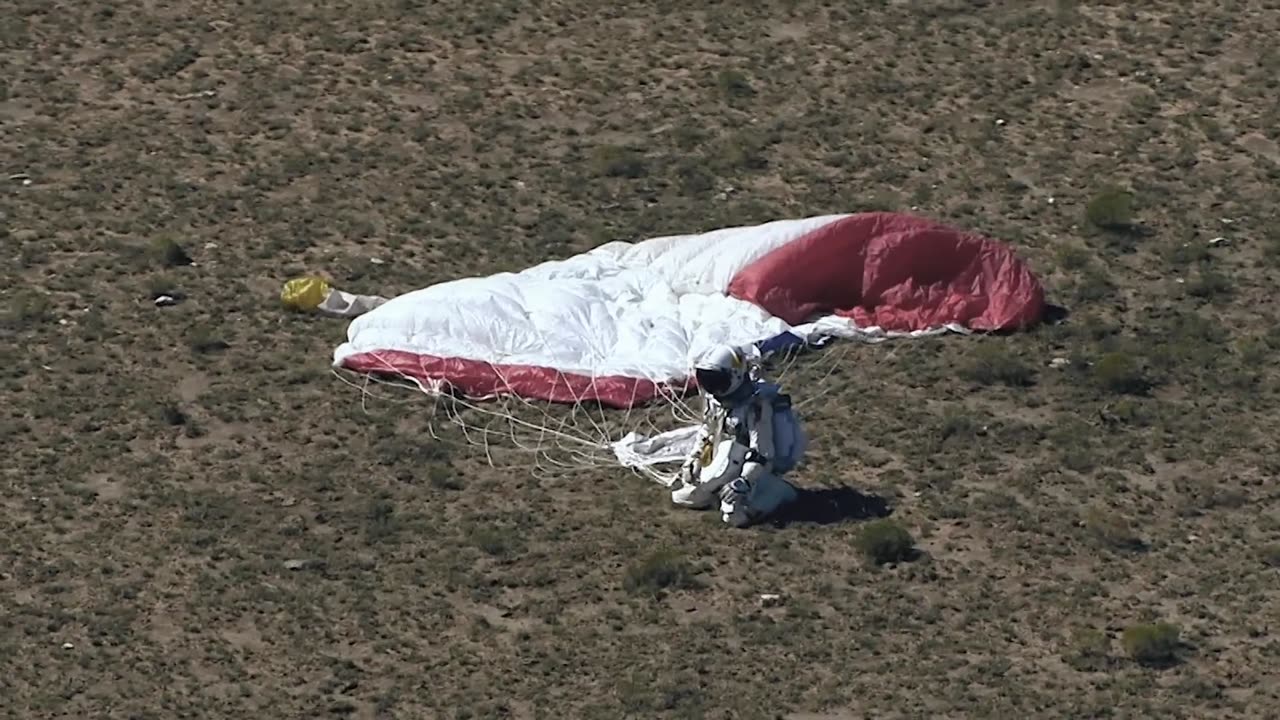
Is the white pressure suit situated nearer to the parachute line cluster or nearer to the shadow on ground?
the shadow on ground

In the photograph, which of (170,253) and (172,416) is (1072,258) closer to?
(170,253)

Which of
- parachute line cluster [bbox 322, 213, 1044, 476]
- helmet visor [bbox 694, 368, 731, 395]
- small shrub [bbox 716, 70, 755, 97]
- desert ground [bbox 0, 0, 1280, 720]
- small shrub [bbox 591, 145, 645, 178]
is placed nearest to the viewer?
desert ground [bbox 0, 0, 1280, 720]

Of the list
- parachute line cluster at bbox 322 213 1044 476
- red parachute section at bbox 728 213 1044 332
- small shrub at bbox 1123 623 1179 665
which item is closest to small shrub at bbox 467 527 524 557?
parachute line cluster at bbox 322 213 1044 476

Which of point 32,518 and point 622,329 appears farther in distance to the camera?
point 622,329

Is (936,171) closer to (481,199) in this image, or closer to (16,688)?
(481,199)

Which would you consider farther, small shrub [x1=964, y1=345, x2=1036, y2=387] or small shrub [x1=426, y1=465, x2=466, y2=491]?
small shrub [x1=964, y1=345, x2=1036, y2=387]

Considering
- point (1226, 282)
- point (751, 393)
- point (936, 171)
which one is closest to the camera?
point (751, 393)

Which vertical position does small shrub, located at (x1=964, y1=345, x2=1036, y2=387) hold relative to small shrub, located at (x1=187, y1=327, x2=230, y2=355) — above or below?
above

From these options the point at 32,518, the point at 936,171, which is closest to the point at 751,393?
the point at 32,518
